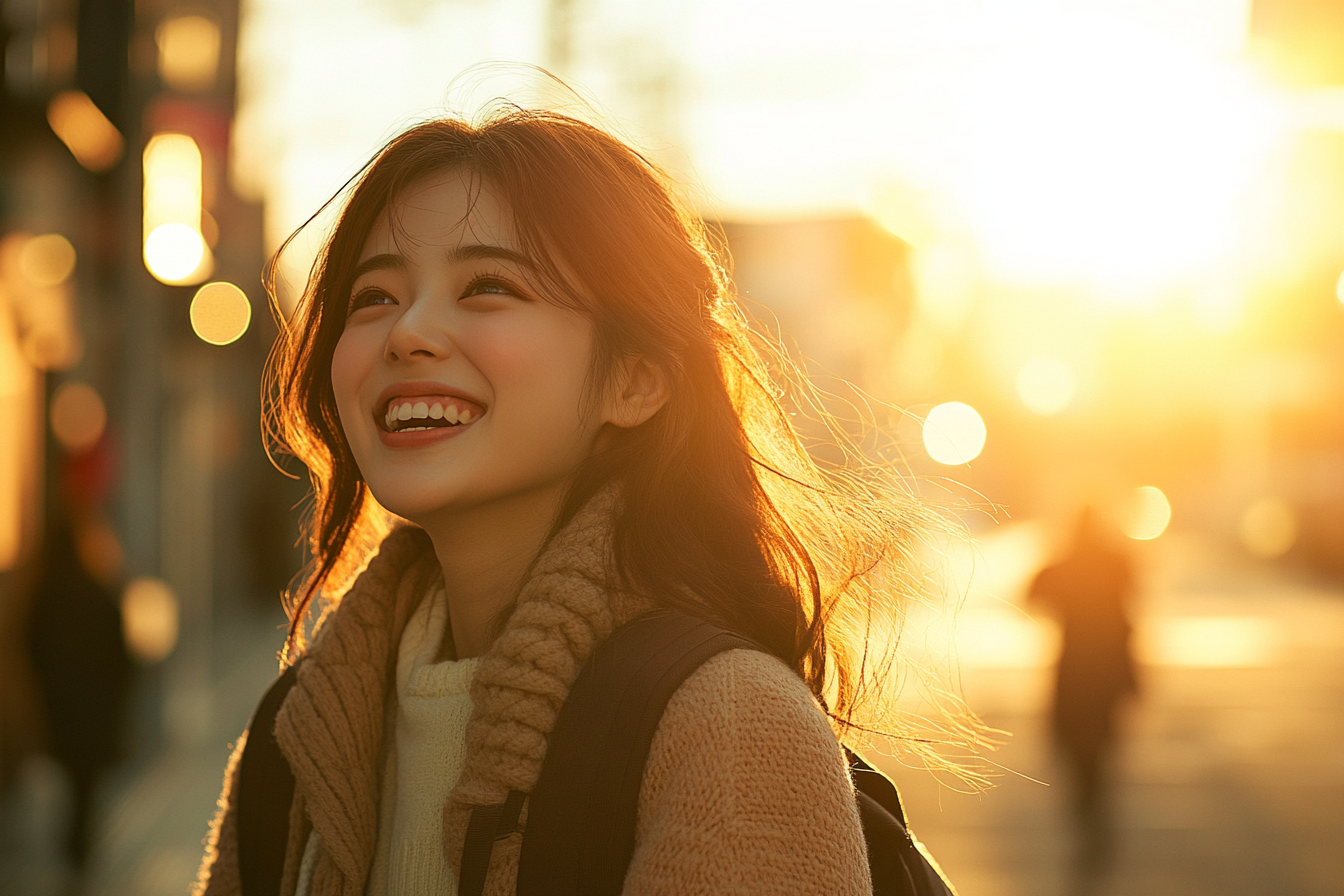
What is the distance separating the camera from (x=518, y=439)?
6.43 ft

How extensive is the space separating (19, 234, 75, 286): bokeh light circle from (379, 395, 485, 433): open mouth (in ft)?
27.7

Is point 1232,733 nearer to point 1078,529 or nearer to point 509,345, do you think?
point 1078,529

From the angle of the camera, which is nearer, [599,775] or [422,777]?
[599,775]

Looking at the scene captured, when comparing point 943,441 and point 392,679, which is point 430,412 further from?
point 943,441

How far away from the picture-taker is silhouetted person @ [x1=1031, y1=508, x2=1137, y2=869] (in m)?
7.05

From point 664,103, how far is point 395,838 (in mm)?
18347

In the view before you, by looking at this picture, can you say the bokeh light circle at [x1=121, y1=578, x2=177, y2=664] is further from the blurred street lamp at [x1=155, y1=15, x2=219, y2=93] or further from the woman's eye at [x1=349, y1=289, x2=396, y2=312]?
the woman's eye at [x1=349, y1=289, x2=396, y2=312]

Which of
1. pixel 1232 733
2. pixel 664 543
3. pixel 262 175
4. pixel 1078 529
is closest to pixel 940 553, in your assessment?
pixel 664 543

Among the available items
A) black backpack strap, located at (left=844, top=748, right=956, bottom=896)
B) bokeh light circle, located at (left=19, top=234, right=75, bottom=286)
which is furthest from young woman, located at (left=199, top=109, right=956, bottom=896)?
bokeh light circle, located at (left=19, top=234, right=75, bottom=286)

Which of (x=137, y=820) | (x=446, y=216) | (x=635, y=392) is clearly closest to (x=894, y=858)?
(x=635, y=392)

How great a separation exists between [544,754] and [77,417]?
9781 mm

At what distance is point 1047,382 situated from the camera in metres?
55.3

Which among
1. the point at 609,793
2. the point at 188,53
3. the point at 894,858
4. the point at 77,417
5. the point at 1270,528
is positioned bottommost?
the point at 1270,528

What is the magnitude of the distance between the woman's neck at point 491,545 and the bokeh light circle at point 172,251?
8857mm
